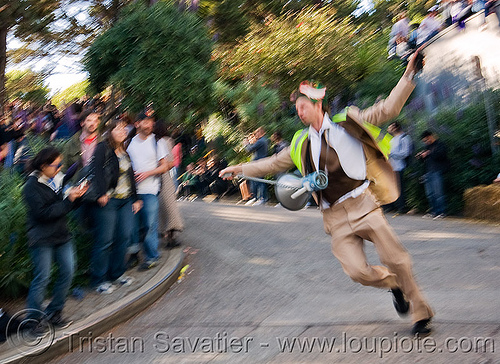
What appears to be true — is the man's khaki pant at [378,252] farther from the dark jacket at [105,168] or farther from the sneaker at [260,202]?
the sneaker at [260,202]

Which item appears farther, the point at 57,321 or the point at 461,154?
the point at 461,154

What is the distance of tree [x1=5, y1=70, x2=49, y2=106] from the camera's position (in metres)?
9.80

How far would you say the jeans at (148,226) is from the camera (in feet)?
23.6

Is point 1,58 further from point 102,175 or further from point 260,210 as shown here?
point 260,210

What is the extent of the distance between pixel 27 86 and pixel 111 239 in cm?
509

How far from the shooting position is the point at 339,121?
4496 millimetres

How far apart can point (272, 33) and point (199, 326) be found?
14.3 metres

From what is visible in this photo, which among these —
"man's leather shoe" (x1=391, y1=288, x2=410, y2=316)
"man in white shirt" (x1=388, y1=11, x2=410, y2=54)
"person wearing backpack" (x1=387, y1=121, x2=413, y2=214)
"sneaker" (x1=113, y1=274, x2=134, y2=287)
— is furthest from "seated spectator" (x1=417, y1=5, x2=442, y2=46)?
"man's leather shoe" (x1=391, y1=288, x2=410, y2=316)

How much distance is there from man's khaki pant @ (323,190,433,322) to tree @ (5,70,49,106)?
672cm

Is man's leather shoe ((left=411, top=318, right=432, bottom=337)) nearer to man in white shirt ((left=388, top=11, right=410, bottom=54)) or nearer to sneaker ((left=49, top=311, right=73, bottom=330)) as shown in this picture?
sneaker ((left=49, top=311, right=73, bottom=330))

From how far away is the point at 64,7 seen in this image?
29.6ft

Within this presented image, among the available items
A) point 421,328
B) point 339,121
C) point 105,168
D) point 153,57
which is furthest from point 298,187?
point 153,57

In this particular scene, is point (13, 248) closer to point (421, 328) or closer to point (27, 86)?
point (421, 328)

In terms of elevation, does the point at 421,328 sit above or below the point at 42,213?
below
